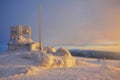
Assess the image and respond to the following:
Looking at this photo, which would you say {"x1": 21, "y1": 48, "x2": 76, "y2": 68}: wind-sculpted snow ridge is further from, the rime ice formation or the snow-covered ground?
the rime ice formation

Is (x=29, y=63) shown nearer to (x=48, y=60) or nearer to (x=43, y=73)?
(x=48, y=60)

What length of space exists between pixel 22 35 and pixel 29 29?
1450 millimetres

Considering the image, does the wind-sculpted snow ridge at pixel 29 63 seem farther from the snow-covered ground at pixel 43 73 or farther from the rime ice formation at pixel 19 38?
the rime ice formation at pixel 19 38

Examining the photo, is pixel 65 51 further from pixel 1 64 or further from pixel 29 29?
pixel 29 29

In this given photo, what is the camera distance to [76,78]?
47.0ft

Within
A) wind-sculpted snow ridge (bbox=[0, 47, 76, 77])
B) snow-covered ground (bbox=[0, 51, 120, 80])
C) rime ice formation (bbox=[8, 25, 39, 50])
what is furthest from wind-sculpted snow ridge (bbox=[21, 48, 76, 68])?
rime ice formation (bbox=[8, 25, 39, 50])

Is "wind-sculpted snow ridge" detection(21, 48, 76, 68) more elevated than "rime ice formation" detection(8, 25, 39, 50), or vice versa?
"rime ice formation" detection(8, 25, 39, 50)

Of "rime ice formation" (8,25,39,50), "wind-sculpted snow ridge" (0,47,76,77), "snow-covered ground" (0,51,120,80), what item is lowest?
"snow-covered ground" (0,51,120,80)

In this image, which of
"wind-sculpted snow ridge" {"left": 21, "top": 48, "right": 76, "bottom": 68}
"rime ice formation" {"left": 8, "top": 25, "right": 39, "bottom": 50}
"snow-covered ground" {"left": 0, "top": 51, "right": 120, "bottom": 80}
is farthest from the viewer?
"rime ice formation" {"left": 8, "top": 25, "right": 39, "bottom": 50}

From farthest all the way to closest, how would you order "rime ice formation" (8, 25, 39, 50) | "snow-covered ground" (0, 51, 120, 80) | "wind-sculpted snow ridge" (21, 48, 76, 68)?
"rime ice formation" (8, 25, 39, 50), "wind-sculpted snow ridge" (21, 48, 76, 68), "snow-covered ground" (0, 51, 120, 80)

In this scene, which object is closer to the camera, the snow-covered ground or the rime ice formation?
the snow-covered ground

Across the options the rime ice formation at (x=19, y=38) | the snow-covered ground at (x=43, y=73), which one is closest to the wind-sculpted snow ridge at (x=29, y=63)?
the snow-covered ground at (x=43, y=73)

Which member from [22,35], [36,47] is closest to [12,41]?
[22,35]

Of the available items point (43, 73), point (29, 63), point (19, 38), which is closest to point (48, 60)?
point (29, 63)
